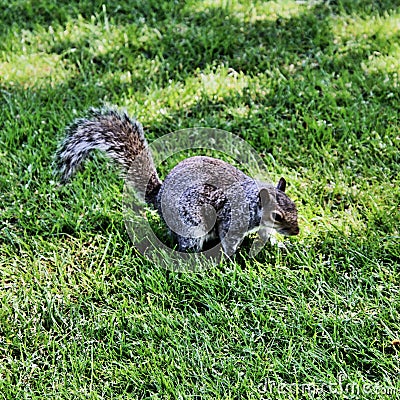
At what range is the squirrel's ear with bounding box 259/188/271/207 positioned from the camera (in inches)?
94.3

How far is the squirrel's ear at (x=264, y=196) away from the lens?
2.39 meters

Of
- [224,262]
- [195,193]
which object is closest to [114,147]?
[195,193]

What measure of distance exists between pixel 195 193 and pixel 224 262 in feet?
1.02

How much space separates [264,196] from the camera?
94.8 inches

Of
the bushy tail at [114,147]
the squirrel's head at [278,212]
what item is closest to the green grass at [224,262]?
the squirrel's head at [278,212]

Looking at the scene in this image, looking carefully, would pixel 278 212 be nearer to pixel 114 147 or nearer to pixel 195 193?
pixel 195 193

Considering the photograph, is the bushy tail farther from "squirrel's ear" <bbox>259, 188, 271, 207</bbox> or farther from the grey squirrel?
"squirrel's ear" <bbox>259, 188, 271, 207</bbox>

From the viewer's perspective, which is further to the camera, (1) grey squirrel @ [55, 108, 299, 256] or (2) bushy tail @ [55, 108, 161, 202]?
(2) bushy tail @ [55, 108, 161, 202]

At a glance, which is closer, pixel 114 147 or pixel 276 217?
pixel 276 217

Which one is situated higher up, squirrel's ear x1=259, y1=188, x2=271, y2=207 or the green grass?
squirrel's ear x1=259, y1=188, x2=271, y2=207

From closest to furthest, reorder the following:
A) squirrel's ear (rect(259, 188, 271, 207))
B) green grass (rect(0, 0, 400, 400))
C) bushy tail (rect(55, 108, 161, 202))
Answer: green grass (rect(0, 0, 400, 400))
squirrel's ear (rect(259, 188, 271, 207))
bushy tail (rect(55, 108, 161, 202))

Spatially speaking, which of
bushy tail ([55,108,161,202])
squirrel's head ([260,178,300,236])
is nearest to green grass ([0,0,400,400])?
squirrel's head ([260,178,300,236])

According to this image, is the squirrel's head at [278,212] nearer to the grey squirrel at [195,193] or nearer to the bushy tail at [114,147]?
the grey squirrel at [195,193]

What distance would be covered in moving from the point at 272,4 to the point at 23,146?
7.36ft
